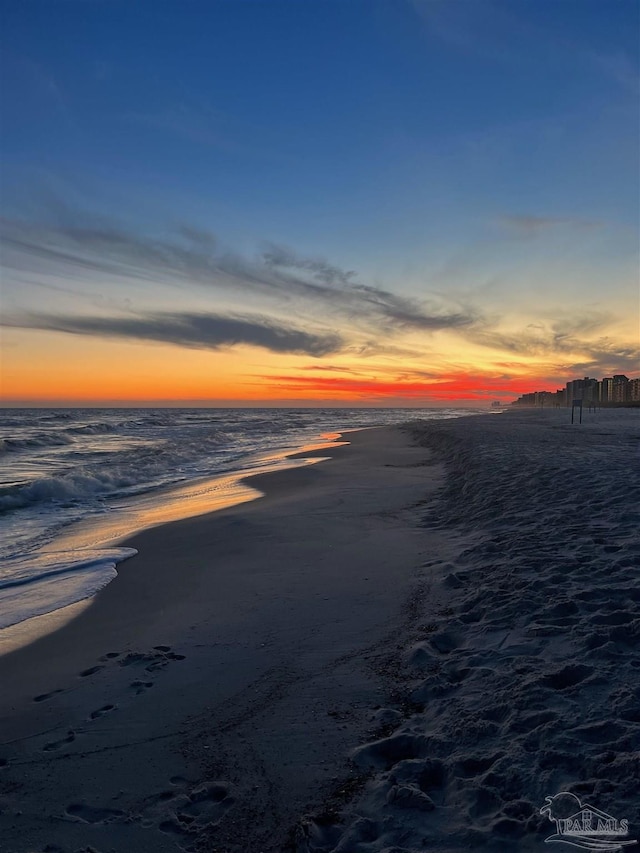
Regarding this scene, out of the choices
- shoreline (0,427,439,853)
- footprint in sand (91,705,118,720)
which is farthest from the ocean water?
footprint in sand (91,705,118,720)

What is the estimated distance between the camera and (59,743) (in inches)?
142

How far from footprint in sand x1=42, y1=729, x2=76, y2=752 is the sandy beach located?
0.02 meters

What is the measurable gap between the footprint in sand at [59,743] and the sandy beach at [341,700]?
18 millimetres

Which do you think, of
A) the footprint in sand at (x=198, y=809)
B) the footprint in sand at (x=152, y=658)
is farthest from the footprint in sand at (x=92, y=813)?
the footprint in sand at (x=152, y=658)

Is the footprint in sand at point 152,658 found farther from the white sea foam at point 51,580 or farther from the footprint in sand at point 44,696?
the white sea foam at point 51,580

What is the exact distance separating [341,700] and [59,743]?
6.54 feet

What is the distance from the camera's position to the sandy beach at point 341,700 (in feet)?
9.11

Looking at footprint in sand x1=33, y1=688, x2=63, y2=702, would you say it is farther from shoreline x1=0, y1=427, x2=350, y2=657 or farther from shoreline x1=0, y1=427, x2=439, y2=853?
shoreline x1=0, y1=427, x2=350, y2=657

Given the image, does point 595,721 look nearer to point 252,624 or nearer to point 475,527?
point 252,624

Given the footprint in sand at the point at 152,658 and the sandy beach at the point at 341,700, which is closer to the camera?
the sandy beach at the point at 341,700

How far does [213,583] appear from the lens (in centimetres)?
702

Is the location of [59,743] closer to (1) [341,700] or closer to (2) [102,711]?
(2) [102,711]

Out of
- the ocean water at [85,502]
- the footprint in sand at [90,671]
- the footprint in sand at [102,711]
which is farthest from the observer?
the ocean water at [85,502]

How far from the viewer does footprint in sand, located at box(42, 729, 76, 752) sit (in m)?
3.56
